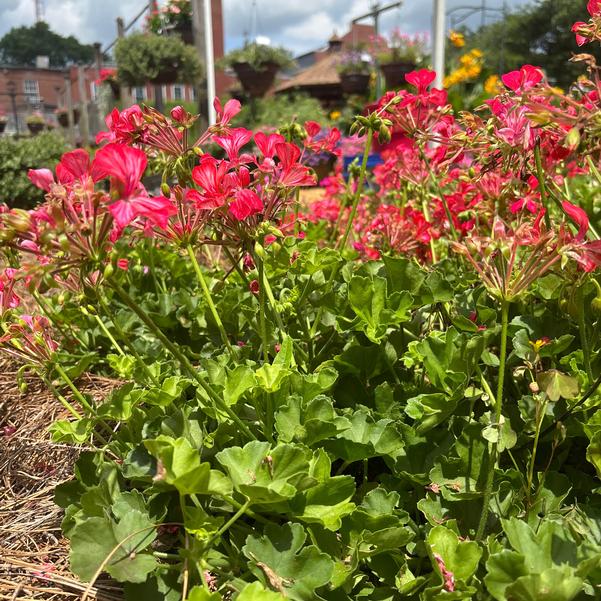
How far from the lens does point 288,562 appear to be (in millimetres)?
920

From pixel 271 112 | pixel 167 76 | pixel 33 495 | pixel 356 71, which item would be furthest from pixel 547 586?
pixel 356 71

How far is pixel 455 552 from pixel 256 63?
11.2m

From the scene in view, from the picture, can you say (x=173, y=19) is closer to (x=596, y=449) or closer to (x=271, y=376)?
(x=271, y=376)

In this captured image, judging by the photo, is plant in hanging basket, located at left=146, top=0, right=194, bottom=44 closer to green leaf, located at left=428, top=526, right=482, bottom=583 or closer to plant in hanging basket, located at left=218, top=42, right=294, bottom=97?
plant in hanging basket, located at left=218, top=42, right=294, bottom=97

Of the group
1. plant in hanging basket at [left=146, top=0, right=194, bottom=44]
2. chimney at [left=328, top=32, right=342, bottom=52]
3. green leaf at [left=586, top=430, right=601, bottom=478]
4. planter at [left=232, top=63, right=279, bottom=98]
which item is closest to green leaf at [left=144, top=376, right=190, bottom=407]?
green leaf at [left=586, top=430, right=601, bottom=478]

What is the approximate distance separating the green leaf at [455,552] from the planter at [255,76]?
11.1 m

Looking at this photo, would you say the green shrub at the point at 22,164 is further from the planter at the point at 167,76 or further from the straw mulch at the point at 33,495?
the straw mulch at the point at 33,495

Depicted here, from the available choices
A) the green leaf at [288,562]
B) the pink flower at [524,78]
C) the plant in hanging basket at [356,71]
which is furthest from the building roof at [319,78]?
the green leaf at [288,562]

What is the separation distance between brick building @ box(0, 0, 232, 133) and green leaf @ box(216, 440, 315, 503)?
17.3 meters

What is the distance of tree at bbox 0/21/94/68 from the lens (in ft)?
256

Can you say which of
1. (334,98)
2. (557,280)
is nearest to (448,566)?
(557,280)

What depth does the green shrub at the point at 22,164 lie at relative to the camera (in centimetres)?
680

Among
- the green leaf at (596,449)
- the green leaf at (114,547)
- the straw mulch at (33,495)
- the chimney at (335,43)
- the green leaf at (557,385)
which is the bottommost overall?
the straw mulch at (33,495)

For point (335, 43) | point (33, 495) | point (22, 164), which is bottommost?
point (33, 495)
